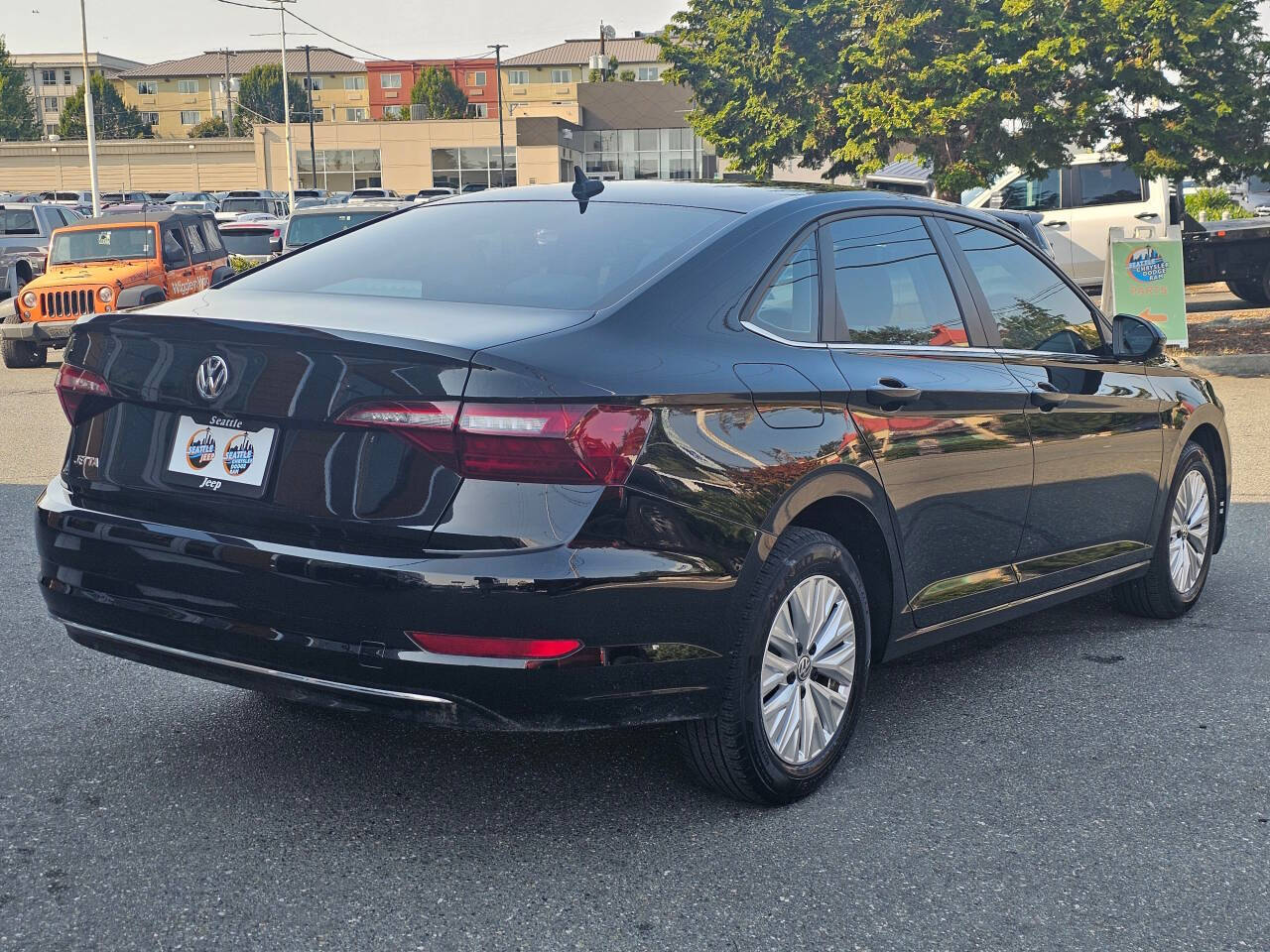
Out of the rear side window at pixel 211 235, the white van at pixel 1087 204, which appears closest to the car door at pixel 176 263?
the rear side window at pixel 211 235

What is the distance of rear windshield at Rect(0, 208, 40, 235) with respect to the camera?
26141mm

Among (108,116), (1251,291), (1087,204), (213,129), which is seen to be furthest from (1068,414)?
(108,116)

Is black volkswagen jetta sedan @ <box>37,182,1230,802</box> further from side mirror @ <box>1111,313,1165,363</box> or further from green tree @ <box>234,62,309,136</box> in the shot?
green tree @ <box>234,62,309,136</box>

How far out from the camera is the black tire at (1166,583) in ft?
19.4

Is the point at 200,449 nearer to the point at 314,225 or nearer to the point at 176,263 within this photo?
the point at 314,225

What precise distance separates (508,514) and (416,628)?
13.1 inches

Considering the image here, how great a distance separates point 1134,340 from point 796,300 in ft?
6.58

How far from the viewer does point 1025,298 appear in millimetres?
5180

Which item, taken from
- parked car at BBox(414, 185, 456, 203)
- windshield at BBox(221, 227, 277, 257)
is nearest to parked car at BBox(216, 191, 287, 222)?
parked car at BBox(414, 185, 456, 203)

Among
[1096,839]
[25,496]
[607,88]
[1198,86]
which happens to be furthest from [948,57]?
[607,88]

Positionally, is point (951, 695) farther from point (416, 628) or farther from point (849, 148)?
point (849, 148)

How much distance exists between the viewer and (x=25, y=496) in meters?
8.64

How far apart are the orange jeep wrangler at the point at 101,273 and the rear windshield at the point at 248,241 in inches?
360

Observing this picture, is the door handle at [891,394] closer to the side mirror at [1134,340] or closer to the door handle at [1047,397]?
the door handle at [1047,397]
